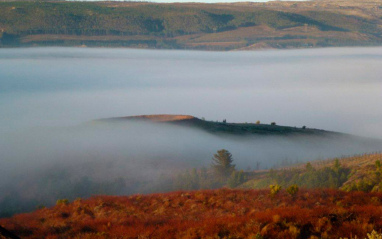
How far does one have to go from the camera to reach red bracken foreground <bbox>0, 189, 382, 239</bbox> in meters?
11.6

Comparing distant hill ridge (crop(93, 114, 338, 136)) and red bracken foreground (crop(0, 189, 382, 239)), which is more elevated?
distant hill ridge (crop(93, 114, 338, 136))

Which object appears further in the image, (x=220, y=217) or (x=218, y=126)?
(x=218, y=126)

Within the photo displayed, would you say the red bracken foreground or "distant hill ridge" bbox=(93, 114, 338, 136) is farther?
"distant hill ridge" bbox=(93, 114, 338, 136)

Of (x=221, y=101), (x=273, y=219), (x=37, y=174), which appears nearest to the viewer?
(x=273, y=219)

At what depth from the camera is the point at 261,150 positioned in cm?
6575

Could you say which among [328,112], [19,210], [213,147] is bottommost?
[19,210]

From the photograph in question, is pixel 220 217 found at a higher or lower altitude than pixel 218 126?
lower

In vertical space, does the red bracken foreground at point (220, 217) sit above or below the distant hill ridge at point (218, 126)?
below

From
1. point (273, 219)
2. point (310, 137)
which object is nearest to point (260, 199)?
point (273, 219)

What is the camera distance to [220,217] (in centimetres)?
1394

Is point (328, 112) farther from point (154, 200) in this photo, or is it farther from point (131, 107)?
point (154, 200)

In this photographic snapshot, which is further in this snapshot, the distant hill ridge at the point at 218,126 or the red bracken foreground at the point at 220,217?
the distant hill ridge at the point at 218,126

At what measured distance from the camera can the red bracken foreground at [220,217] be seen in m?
11.6

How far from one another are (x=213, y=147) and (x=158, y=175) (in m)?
19.2
